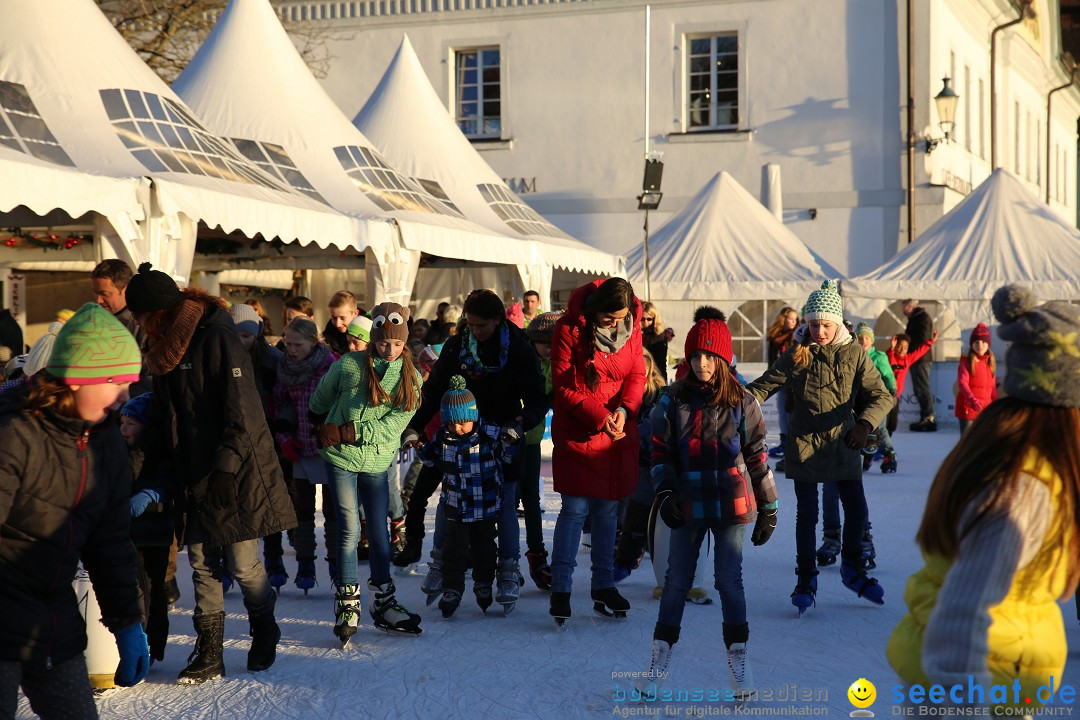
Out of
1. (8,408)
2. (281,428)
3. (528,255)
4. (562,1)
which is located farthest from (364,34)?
(8,408)

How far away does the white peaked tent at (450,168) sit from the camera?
560 inches

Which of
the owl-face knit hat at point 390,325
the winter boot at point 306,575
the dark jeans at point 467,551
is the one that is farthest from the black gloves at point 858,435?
the winter boot at point 306,575

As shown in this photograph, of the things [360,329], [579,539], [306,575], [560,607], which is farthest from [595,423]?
[306,575]

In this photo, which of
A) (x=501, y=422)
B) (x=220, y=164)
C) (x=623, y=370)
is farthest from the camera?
(x=220, y=164)

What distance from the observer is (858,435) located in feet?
17.6

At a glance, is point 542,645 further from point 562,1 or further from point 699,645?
point 562,1

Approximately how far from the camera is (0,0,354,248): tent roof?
28.0 ft

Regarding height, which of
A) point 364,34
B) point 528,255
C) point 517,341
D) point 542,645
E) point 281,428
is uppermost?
point 364,34

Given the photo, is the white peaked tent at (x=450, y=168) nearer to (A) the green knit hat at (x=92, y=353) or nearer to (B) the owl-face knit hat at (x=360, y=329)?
(B) the owl-face knit hat at (x=360, y=329)

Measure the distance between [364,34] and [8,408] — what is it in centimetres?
2202

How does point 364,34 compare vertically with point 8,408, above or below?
above

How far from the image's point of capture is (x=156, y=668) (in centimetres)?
462

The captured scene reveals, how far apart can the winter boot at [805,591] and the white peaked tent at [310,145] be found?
252 inches

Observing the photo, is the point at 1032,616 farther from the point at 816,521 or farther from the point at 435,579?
the point at 435,579
